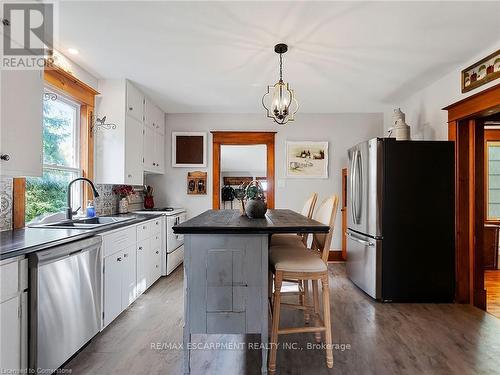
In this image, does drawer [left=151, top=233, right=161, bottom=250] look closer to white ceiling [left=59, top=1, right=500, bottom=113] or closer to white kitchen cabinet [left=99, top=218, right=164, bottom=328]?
white kitchen cabinet [left=99, top=218, right=164, bottom=328]

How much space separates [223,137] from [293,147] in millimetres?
1193

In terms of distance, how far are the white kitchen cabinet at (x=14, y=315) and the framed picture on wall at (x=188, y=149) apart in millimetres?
3449

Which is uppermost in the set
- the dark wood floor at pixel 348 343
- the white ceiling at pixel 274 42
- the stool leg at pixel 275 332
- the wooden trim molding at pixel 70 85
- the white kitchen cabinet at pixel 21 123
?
the white ceiling at pixel 274 42

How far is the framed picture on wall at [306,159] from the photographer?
4.83 metres

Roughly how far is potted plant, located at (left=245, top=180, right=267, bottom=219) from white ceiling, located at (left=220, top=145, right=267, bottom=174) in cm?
394

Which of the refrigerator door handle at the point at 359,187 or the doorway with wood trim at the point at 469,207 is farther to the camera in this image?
the refrigerator door handle at the point at 359,187

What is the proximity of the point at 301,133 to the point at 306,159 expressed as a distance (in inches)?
17.6

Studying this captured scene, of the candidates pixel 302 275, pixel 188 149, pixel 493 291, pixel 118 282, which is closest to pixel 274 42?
pixel 302 275

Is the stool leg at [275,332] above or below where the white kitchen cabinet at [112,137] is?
below

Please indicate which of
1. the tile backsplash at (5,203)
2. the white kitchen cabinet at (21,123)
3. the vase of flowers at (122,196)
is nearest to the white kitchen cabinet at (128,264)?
the vase of flowers at (122,196)

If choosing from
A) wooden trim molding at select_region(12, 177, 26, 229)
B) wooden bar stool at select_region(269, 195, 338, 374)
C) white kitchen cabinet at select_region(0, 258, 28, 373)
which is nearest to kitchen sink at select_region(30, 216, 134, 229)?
wooden trim molding at select_region(12, 177, 26, 229)

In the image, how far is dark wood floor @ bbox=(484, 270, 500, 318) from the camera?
2.95m

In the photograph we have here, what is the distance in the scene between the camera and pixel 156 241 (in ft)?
11.9

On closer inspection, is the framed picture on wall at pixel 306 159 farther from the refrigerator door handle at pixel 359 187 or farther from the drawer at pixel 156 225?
the drawer at pixel 156 225
